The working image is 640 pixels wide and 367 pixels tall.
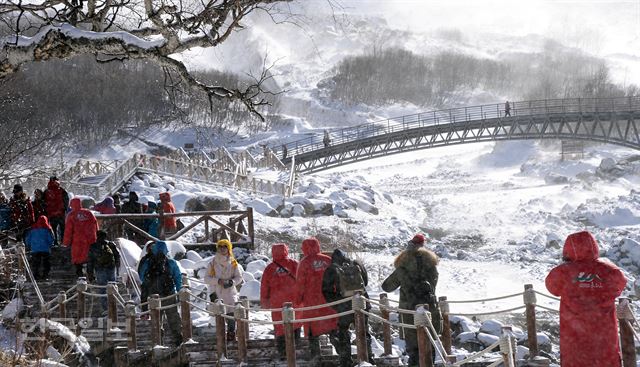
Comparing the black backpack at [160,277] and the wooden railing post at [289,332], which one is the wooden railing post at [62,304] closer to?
the black backpack at [160,277]

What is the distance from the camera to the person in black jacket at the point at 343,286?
8117 millimetres

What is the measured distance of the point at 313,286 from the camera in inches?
329

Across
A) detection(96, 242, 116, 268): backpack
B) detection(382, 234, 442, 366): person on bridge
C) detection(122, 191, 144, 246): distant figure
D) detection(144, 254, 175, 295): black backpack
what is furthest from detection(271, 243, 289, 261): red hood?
detection(122, 191, 144, 246): distant figure

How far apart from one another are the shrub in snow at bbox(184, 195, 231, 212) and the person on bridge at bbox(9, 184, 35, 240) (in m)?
9.51

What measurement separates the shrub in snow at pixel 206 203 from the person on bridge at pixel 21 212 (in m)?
9.51

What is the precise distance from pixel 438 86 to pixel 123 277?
8735cm

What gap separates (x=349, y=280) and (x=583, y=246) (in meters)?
2.61

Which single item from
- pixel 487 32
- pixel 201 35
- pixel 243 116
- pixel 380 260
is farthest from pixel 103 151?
pixel 487 32

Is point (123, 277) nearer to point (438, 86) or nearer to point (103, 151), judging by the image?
point (103, 151)

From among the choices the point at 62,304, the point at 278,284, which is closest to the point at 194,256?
the point at 62,304

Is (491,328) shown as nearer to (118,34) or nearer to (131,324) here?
(131,324)

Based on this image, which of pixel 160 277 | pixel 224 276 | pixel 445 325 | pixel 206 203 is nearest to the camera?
pixel 445 325

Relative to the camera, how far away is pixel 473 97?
93625mm

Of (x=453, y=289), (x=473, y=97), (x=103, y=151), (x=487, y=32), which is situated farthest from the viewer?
(x=487, y=32)
